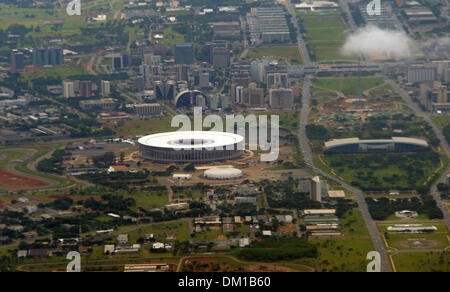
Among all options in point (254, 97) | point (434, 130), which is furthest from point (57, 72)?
point (434, 130)

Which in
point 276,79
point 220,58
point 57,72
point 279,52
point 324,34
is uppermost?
point 324,34

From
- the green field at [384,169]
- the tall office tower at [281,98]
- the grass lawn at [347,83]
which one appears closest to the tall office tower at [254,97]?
the tall office tower at [281,98]

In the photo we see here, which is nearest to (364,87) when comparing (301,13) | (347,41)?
(347,41)

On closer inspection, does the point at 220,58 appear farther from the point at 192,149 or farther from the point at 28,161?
the point at 28,161

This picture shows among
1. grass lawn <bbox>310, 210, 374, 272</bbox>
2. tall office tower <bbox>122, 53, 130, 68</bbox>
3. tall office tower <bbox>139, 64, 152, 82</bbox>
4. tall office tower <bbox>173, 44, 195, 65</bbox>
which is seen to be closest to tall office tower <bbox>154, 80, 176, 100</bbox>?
tall office tower <bbox>139, 64, 152, 82</bbox>

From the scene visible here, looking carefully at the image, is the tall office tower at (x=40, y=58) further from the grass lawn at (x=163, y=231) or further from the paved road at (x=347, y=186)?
the grass lawn at (x=163, y=231)

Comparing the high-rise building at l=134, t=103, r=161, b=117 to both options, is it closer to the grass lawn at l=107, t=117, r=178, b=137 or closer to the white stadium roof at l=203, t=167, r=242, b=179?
the grass lawn at l=107, t=117, r=178, b=137
